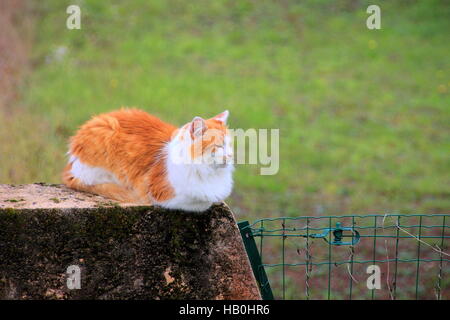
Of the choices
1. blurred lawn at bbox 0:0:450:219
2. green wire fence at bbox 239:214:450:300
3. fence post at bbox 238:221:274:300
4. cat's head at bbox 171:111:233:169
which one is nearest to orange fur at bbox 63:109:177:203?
cat's head at bbox 171:111:233:169

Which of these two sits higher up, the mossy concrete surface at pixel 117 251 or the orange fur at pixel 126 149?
the orange fur at pixel 126 149

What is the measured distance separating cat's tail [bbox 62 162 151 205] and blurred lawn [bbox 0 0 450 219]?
1.91 m

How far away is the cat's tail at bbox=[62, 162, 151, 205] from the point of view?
11.3 feet

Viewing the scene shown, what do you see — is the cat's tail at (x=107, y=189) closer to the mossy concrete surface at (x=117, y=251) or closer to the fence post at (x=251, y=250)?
the mossy concrete surface at (x=117, y=251)

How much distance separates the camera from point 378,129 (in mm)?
9289

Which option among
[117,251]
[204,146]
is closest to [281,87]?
[204,146]

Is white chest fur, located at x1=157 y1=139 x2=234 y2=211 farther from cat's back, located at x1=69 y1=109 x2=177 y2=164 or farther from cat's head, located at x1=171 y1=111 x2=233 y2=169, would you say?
cat's back, located at x1=69 y1=109 x2=177 y2=164

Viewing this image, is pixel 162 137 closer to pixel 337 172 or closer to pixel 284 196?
pixel 284 196

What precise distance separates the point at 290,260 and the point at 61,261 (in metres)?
3.75

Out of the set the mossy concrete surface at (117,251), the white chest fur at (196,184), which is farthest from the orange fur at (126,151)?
the mossy concrete surface at (117,251)

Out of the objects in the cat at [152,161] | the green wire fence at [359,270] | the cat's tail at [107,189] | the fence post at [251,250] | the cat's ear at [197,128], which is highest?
the cat's ear at [197,128]

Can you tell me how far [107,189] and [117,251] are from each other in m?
0.58

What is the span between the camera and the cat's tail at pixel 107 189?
3445 millimetres

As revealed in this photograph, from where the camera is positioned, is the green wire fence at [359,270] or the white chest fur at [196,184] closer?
the white chest fur at [196,184]
